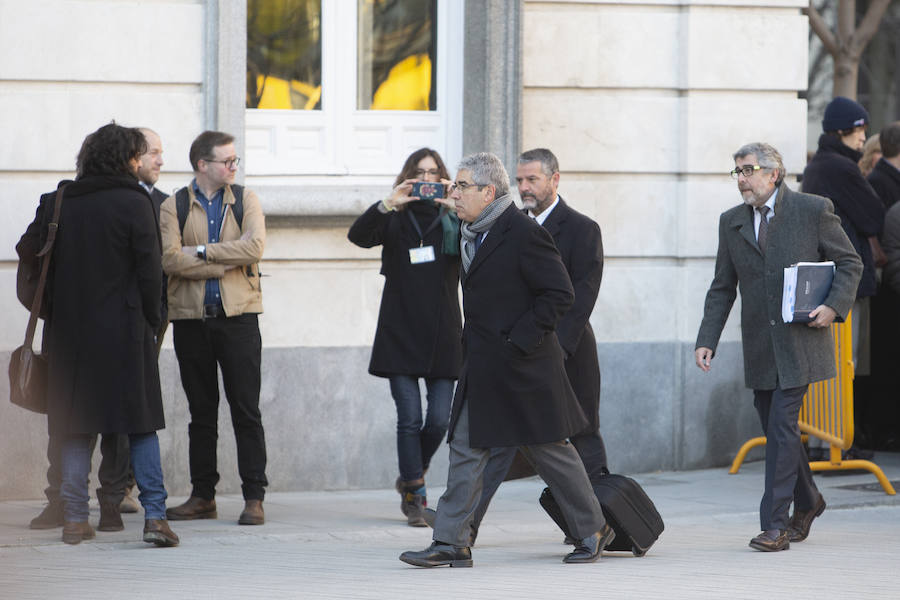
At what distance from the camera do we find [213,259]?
807cm

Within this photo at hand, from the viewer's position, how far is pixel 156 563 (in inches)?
279

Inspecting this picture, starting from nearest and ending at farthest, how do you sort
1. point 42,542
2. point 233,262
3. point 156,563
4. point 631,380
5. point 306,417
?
point 156,563, point 42,542, point 233,262, point 306,417, point 631,380

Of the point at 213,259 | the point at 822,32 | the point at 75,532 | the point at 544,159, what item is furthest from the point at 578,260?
the point at 822,32

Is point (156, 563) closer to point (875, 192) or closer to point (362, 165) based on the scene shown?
point (362, 165)

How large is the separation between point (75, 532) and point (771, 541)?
336 centimetres

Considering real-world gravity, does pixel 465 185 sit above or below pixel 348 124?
below

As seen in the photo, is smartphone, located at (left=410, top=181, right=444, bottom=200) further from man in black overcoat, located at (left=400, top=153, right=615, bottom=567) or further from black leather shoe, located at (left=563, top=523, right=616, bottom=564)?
black leather shoe, located at (left=563, top=523, right=616, bottom=564)

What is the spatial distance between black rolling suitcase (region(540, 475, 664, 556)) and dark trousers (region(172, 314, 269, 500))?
183 cm

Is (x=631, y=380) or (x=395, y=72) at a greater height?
(x=395, y=72)

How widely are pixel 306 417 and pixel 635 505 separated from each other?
3.02 meters

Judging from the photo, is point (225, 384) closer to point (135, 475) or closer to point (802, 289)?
point (135, 475)

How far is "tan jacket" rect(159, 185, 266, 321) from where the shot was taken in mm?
8094

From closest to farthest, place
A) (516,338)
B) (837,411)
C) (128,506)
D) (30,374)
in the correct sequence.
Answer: (516,338) < (30,374) < (128,506) < (837,411)

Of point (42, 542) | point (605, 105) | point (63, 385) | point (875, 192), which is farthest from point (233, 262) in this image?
point (875, 192)
